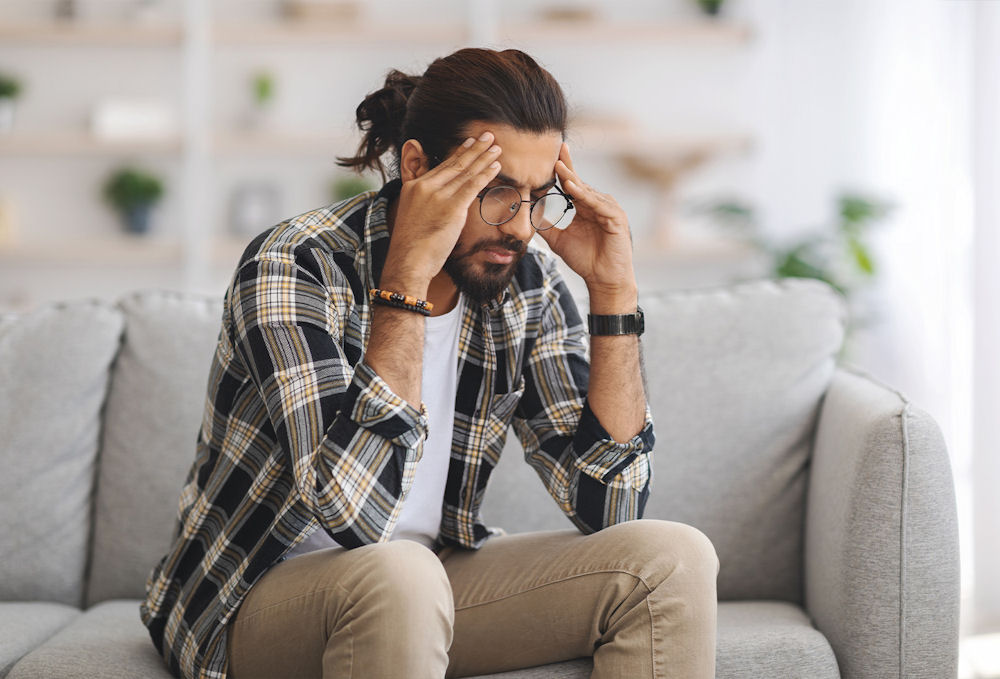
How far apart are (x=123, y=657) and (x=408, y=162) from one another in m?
0.78

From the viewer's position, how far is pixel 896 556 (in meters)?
1.38

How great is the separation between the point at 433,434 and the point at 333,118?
323 cm

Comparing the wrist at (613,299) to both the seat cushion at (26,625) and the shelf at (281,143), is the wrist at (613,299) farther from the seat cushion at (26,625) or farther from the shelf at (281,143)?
the shelf at (281,143)

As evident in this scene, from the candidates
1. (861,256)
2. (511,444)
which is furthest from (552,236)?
(861,256)

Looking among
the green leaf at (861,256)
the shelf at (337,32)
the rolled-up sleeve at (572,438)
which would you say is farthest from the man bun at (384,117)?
the shelf at (337,32)

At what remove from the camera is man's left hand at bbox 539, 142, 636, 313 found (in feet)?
4.62

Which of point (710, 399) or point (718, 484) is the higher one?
point (710, 399)

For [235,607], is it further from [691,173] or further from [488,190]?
[691,173]

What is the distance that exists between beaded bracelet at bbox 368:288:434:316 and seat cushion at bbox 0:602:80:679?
0.74 metres

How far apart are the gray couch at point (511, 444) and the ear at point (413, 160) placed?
0.58m

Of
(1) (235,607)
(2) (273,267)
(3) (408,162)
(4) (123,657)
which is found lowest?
(4) (123,657)

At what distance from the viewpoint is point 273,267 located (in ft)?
4.07

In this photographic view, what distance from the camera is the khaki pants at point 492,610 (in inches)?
42.2

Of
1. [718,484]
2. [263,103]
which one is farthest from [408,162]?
[263,103]
